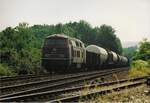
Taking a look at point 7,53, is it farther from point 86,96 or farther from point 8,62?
point 86,96

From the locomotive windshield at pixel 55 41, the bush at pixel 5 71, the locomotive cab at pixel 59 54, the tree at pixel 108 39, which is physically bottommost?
the bush at pixel 5 71

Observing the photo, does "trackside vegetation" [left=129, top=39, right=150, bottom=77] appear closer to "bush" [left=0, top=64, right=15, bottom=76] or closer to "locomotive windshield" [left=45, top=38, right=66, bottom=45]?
"locomotive windshield" [left=45, top=38, right=66, bottom=45]

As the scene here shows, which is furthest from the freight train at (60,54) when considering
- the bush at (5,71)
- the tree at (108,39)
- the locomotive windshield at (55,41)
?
the tree at (108,39)

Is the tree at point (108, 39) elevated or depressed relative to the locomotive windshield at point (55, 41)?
elevated

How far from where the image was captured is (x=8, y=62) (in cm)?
2764

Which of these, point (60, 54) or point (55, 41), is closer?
point (60, 54)

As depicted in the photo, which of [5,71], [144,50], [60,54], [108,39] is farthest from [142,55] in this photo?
[108,39]

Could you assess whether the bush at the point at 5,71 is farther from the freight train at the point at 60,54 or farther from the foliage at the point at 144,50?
the foliage at the point at 144,50

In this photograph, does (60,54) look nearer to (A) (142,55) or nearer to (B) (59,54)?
(B) (59,54)


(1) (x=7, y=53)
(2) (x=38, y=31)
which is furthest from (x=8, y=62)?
(2) (x=38, y=31)

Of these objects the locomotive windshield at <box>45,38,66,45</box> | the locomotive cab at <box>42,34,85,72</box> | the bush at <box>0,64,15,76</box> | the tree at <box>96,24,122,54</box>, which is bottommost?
the bush at <box>0,64,15,76</box>

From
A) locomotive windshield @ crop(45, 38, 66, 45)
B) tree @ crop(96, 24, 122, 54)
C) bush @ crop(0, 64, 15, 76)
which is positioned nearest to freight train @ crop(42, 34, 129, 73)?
locomotive windshield @ crop(45, 38, 66, 45)

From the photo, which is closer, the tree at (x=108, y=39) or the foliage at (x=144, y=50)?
the foliage at (x=144, y=50)

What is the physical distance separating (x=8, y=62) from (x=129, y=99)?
18550mm
